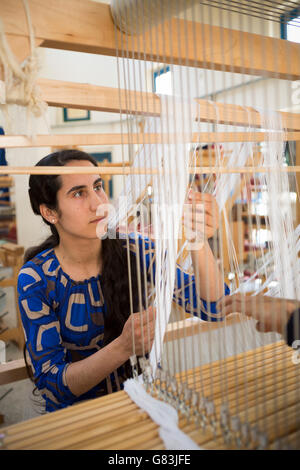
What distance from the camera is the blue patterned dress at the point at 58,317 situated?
117 centimetres

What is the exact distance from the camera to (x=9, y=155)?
96 centimetres

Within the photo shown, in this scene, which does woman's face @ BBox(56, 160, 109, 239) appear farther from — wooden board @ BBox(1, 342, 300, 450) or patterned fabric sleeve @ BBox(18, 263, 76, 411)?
wooden board @ BBox(1, 342, 300, 450)

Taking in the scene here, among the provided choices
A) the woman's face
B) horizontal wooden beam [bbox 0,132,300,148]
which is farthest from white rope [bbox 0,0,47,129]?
the woman's face

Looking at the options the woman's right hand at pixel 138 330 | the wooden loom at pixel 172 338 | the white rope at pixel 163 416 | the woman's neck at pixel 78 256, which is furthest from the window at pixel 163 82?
the woman's neck at pixel 78 256

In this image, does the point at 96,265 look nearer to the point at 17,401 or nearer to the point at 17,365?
the point at 17,365

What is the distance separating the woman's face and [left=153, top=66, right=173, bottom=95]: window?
57 cm

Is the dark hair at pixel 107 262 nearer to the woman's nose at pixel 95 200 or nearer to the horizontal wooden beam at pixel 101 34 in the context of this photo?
the woman's nose at pixel 95 200

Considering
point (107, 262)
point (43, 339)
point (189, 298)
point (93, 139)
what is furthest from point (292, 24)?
point (43, 339)

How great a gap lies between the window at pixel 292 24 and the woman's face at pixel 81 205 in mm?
768

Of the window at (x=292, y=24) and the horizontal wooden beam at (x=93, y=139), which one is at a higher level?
the window at (x=292, y=24)

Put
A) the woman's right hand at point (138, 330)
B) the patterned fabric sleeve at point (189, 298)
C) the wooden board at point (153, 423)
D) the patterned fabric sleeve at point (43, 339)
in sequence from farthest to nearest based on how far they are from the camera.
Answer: the patterned fabric sleeve at point (43, 339) < the woman's right hand at point (138, 330) < the patterned fabric sleeve at point (189, 298) < the wooden board at point (153, 423)

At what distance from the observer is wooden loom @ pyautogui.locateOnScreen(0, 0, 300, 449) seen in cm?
58

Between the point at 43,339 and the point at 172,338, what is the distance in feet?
1.82

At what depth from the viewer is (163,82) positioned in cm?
75
